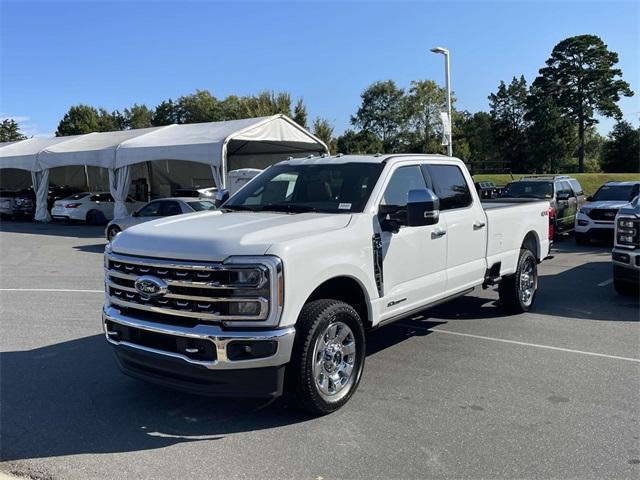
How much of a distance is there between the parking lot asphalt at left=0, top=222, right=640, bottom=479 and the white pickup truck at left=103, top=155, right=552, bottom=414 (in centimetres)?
40

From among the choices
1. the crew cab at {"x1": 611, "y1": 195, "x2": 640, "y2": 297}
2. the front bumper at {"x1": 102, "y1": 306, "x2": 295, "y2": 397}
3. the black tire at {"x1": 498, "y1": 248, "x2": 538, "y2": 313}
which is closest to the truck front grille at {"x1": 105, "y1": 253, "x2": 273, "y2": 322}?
the front bumper at {"x1": 102, "y1": 306, "x2": 295, "y2": 397}

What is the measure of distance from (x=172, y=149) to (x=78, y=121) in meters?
62.2

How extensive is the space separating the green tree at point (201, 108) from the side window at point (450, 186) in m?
66.8

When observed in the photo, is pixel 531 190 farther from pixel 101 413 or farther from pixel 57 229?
pixel 57 229

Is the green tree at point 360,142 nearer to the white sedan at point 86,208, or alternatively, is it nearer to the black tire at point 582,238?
the white sedan at point 86,208

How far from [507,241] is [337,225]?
3355 millimetres

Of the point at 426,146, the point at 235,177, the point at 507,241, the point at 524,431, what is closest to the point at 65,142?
the point at 235,177

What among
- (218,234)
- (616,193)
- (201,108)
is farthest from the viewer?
(201,108)

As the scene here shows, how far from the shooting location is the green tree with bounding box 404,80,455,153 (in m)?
72.1

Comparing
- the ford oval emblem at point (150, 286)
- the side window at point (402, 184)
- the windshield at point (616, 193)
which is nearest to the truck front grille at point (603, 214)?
the windshield at point (616, 193)

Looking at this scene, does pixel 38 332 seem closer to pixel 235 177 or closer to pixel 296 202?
pixel 296 202

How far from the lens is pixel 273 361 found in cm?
397

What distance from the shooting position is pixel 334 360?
4.55m

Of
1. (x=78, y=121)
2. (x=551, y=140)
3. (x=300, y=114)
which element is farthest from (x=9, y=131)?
(x=551, y=140)
